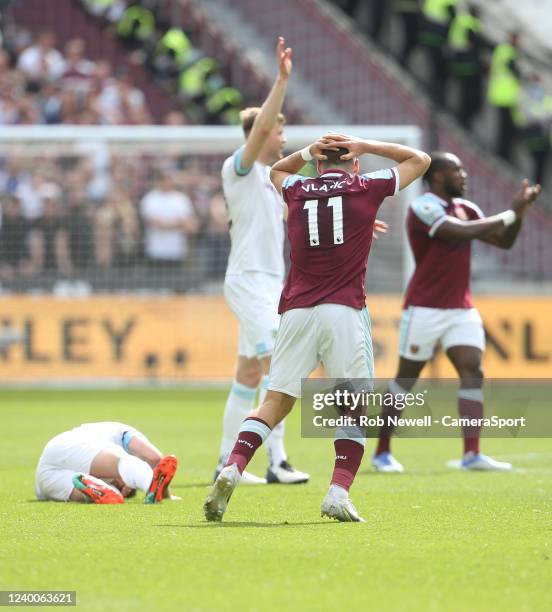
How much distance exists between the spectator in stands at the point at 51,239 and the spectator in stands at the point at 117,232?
1.40ft

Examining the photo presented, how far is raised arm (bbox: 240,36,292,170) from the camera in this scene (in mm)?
8344

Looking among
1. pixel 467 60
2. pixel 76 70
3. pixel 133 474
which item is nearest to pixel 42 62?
pixel 76 70

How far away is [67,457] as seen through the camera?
863 centimetres

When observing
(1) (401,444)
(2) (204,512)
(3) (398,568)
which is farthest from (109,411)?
(3) (398,568)

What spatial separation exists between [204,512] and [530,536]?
5.45 ft

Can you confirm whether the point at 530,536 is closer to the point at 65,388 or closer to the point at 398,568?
the point at 398,568

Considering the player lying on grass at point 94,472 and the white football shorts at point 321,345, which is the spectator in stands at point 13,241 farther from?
the white football shorts at point 321,345

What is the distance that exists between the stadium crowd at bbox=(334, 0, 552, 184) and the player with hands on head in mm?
14278

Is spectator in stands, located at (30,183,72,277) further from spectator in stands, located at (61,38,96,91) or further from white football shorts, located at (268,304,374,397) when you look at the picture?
white football shorts, located at (268,304,374,397)

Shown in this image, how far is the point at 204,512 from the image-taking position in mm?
7613

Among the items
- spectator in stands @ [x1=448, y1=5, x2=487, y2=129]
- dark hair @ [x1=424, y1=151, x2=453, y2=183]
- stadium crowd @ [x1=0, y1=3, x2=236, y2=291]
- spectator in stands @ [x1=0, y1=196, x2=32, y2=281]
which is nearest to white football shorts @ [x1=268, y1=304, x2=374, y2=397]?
dark hair @ [x1=424, y1=151, x2=453, y2=183]

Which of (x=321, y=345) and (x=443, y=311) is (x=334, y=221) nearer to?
(x=321, y=345)

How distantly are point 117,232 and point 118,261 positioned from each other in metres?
0.54

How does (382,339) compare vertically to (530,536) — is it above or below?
below
